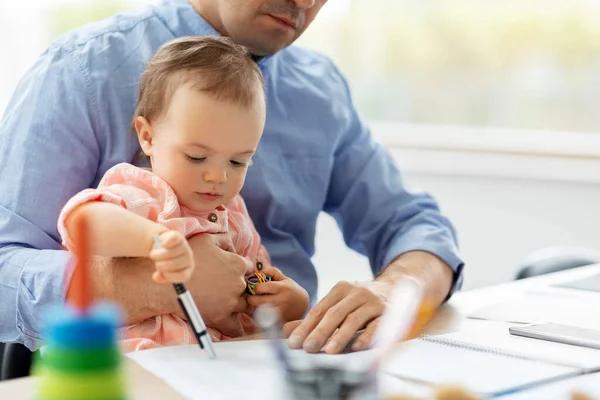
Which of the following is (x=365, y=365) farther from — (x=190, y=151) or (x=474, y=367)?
(x=190, y=151)

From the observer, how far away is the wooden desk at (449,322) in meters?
0.86

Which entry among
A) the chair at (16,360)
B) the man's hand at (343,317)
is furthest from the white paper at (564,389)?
the chair at (16,360)

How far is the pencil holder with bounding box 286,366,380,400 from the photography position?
0.70 m

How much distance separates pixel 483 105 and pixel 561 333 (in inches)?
78.6

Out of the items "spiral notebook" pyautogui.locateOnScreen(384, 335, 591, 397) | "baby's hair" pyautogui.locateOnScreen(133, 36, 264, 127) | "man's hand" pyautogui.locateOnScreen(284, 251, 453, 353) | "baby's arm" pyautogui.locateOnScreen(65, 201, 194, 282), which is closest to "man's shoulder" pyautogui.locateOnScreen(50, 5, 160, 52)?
"baby's hair" pyautogui.locateOnScreen(133, 36, 264, 127)

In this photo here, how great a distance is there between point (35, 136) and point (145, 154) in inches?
6.7

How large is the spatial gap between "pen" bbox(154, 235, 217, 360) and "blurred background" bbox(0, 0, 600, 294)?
2110 mm

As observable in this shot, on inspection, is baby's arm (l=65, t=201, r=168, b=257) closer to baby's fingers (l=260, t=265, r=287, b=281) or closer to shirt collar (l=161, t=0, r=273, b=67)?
baby's fingers (l=260, t=265, r=287, b=281)

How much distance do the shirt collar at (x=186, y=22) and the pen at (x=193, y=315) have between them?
2.29 ft

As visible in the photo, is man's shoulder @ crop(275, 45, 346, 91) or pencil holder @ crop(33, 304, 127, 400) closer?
pencil holder @ crop(33, 304, 127, 400)

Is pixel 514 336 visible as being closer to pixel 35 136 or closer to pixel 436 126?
pixel 35 136

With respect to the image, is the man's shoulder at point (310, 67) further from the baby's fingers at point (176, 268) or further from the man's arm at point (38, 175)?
the baby's fingers at point (176, 268)

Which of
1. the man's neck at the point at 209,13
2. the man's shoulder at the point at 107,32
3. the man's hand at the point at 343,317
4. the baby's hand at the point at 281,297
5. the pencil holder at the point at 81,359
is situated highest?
the man's neck at the point at 209,13

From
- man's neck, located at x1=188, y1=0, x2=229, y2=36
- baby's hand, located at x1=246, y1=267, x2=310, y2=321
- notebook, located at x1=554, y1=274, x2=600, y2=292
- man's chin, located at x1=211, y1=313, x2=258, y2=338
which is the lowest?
notebook, located at x1=554, y1=274, x2=600, y2=292
